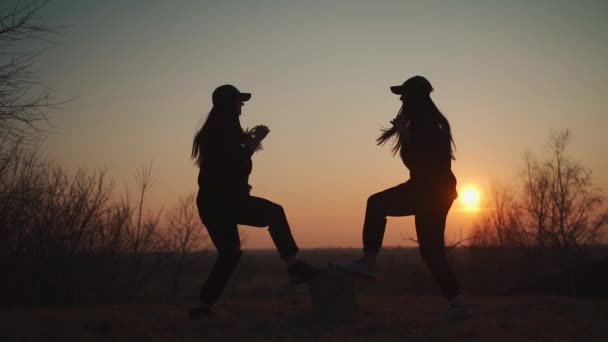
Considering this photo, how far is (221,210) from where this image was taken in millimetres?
4664

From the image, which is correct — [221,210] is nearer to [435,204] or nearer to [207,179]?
[207,179]

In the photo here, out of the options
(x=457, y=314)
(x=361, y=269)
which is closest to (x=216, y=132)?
(x=361, y=269)

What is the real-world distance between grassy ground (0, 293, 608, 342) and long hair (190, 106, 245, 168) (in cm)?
163

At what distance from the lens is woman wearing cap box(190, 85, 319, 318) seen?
4637 mm

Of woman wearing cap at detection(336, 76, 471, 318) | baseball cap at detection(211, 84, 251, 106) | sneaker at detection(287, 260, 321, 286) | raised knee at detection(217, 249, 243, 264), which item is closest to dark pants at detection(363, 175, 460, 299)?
woman wearing cap at detection(336, 76, 471, 318)

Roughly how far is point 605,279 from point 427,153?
4.18 meters

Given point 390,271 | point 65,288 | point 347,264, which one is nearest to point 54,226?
point 65,288

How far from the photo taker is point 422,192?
4652 mm

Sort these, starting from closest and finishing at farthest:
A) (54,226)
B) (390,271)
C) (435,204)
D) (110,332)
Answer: (110,332) → (435,204) → (54,226) → (390,271)

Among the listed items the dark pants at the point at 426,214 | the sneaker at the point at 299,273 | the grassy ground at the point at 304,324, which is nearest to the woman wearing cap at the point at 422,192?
the dark pants at the point at 426,214

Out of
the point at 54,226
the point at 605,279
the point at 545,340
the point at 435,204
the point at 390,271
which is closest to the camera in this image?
the point at 545,340

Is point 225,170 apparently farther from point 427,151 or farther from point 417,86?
point 417,86

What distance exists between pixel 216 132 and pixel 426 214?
87.9 inches

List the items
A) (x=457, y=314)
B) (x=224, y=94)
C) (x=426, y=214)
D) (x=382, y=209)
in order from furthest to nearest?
(x=224, y=94) → (x=382, y=209) → (x=426, y=214) → (x=457, y=314)
